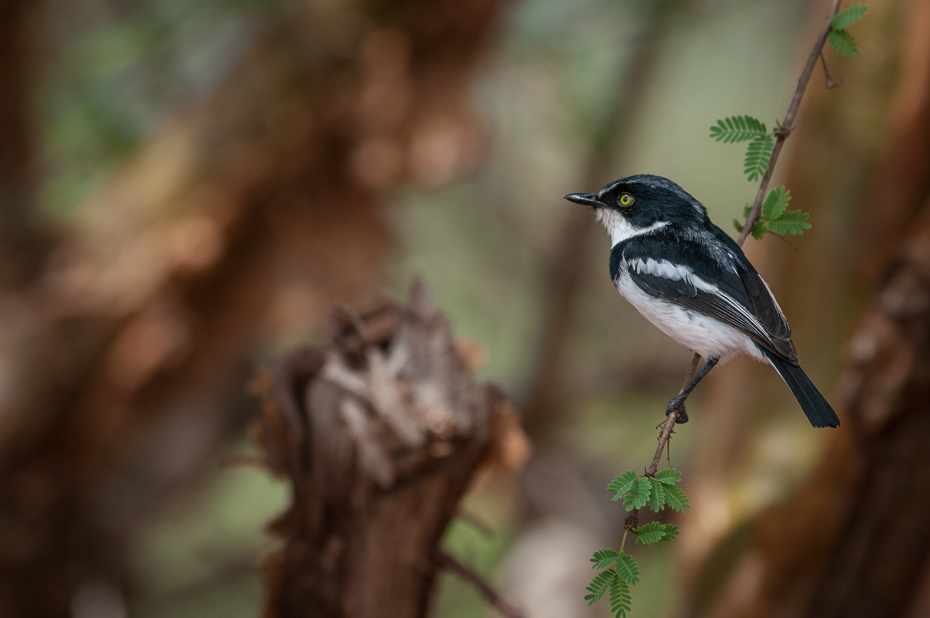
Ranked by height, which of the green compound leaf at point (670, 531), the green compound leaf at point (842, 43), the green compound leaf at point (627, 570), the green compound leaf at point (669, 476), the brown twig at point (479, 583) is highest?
the green compound leaf at point (842, 43)

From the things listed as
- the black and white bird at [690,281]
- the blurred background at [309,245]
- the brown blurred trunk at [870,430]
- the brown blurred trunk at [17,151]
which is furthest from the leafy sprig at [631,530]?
the brown blurred trunk at [17,151]

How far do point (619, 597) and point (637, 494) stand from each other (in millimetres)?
111

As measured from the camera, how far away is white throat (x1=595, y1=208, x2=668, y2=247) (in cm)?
120

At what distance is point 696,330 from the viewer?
3.61 feet

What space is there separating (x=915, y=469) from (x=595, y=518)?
2429mm

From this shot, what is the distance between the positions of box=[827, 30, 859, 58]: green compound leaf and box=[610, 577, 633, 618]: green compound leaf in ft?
2.17

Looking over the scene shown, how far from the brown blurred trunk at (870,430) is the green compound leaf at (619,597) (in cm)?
145

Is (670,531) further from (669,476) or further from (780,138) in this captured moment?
(780,138)

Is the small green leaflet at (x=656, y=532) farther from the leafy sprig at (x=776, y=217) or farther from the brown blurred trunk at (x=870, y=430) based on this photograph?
the brown blurred trunk at (x=870, y=430)

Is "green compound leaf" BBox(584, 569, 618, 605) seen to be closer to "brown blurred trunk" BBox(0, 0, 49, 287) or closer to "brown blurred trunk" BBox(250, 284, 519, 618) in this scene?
"brown blurred trunk" BBox(250, 284, 519, 618)

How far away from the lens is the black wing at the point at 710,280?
3.51 ft

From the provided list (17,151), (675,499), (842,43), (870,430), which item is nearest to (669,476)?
(675,499)

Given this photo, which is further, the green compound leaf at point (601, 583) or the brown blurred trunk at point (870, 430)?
the brown blurred trunk at point (870, 430)

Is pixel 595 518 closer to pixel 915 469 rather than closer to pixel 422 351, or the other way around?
pixel 915 469
